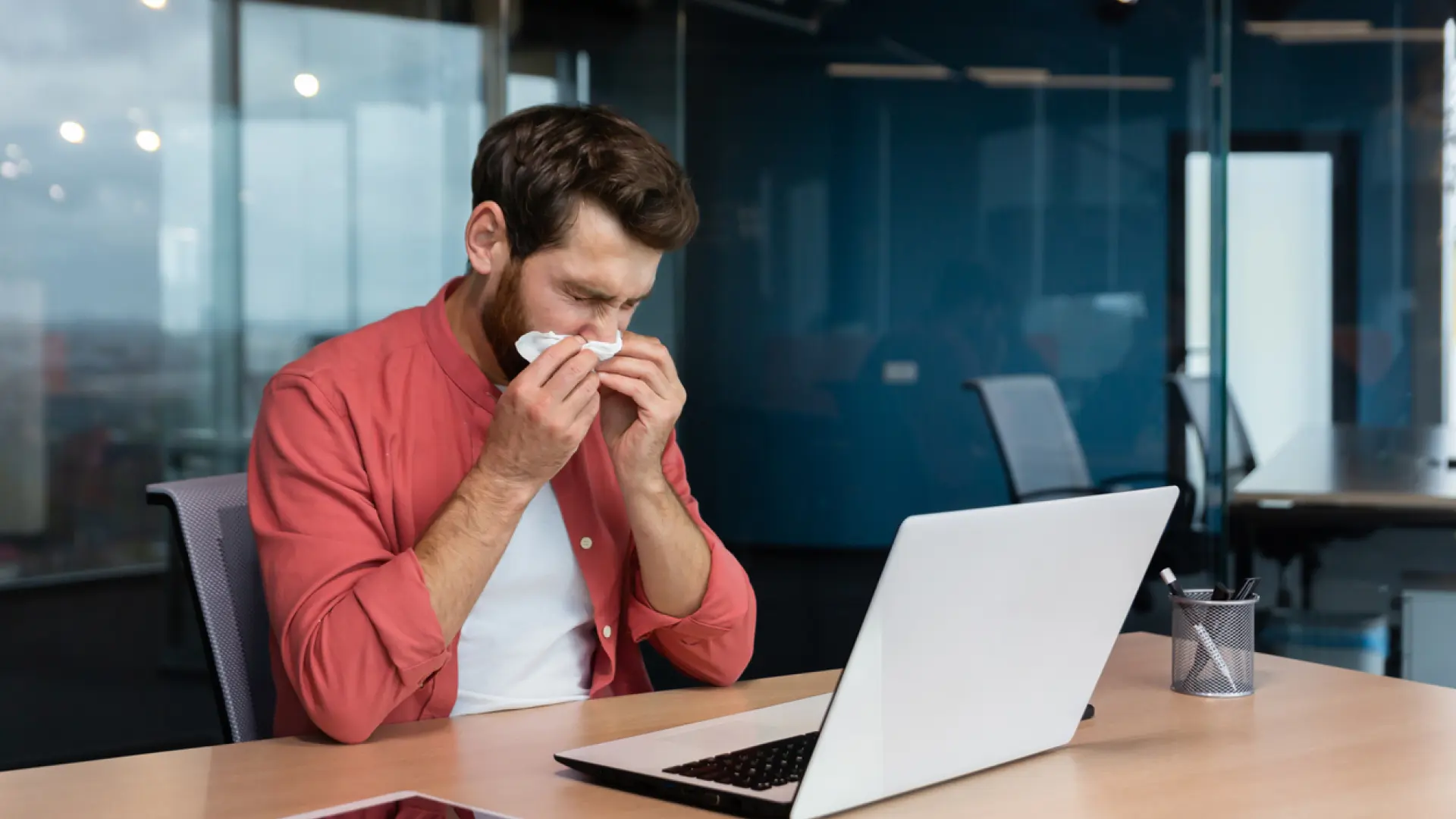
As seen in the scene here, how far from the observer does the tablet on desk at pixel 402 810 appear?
101 cm

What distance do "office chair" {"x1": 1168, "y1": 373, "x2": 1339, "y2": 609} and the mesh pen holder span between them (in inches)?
87.9

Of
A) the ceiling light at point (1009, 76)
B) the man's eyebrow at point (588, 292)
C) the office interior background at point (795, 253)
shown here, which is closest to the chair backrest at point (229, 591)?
the man's eyebrow at point (588, 292)

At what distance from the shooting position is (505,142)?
1.58m

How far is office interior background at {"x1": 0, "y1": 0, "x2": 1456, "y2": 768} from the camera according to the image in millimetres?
3516

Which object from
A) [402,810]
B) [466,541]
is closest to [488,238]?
[466,541]

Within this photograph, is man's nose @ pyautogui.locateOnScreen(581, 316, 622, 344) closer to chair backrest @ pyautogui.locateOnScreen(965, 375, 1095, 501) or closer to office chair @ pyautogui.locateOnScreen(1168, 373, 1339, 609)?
chair backrest @ pyautogui.locateOnScreen(965, 375, 1095, 501)

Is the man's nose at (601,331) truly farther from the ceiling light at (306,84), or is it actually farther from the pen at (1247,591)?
the ceiling light at (306,84)

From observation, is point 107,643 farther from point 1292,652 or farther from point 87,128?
point 1292,652

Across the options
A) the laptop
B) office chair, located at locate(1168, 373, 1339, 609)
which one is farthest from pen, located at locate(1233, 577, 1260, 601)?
office chair, located at locate(1168, 373, 1339, 609)

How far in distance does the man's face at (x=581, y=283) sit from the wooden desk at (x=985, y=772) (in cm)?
43

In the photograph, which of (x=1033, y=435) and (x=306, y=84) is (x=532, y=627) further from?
(x=306, y=84)

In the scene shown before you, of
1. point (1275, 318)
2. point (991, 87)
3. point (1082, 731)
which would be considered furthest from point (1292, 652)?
point (1082, 731)

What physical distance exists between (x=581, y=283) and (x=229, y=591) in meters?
0.50

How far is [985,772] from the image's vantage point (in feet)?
3.72
